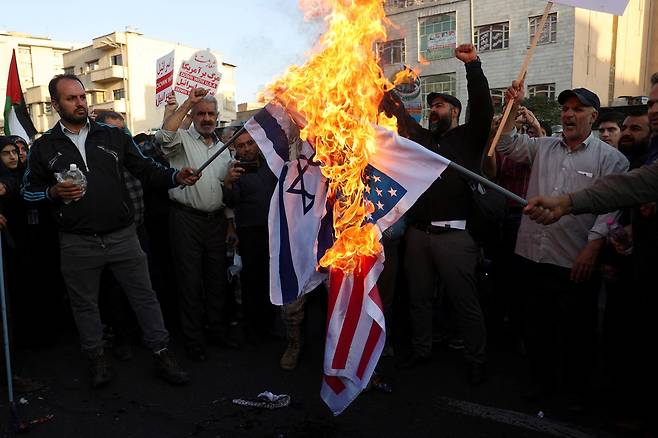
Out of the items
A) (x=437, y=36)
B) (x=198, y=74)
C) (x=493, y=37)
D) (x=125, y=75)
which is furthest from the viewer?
(x=125, y=75)

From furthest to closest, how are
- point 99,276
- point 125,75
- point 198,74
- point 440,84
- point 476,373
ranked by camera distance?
point 125,75, point 440,84, point 198,74, point 99,276, point 476,373

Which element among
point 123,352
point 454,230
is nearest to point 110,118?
point 123,352

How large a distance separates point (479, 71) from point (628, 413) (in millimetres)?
2669

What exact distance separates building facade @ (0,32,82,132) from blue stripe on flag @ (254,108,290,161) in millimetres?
51879

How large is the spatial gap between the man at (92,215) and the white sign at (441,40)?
25.3m

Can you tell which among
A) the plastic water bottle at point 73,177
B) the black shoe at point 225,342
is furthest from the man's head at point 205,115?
the black shoe at point 225,342

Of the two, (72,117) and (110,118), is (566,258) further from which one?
(110,118)

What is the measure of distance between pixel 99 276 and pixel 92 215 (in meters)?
0.58

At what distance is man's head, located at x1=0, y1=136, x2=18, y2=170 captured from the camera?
5.01 m

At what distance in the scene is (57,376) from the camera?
178 inches

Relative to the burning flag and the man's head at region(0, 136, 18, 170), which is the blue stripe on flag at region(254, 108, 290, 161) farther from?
the man's head at region(0, 136, 18, 170)

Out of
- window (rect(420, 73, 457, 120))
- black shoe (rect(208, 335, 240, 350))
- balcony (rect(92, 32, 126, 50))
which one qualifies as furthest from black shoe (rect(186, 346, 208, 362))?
balcony (rect(92, 32, 126, 50))

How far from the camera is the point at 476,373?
4.21 metres

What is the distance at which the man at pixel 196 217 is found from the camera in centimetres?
480
